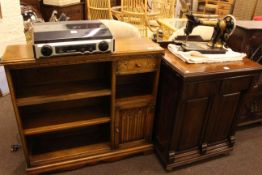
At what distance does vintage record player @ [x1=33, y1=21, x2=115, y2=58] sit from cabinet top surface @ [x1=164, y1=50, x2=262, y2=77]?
0.44 m

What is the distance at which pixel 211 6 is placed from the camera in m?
5.87

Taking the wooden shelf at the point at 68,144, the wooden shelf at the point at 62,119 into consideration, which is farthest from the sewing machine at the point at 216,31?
the wooden shelf at the point at 68,144

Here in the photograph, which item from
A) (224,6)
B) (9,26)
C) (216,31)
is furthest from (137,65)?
(224,6)

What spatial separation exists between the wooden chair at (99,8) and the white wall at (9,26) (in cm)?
141

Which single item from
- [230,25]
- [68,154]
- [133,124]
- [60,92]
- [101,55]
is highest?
[230,25]

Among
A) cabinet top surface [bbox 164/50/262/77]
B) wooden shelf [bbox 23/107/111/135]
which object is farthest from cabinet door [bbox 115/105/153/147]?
cabinet top surface [bbox 164/50/262/77]

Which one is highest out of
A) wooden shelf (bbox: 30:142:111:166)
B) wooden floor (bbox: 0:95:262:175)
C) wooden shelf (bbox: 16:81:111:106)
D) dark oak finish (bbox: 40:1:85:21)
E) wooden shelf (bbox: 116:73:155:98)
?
dark oak finish (bbox: 40:1:85:21)

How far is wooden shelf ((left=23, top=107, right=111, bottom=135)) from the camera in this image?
1554mm

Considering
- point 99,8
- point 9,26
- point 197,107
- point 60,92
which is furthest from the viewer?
point 99,8

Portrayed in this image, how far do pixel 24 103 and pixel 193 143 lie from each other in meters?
1.24

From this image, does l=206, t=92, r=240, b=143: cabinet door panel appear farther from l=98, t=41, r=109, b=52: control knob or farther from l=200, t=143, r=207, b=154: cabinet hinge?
l=98, t=41, r=109, b=52: control knob

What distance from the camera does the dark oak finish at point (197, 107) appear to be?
1497 mm

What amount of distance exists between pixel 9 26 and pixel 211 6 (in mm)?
4834

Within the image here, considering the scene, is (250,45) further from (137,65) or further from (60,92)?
(60,92)
